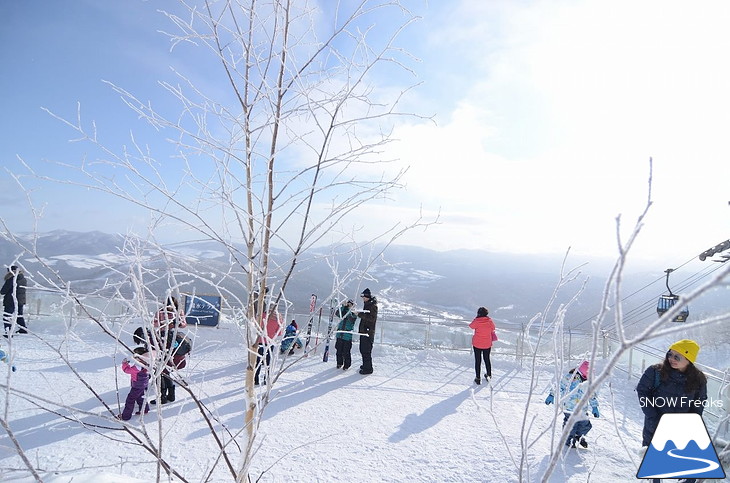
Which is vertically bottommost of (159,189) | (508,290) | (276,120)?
(508,290)

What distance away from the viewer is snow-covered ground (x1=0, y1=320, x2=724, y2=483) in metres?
4.40

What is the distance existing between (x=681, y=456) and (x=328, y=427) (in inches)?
169

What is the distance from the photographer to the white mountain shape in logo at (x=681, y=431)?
2.49m

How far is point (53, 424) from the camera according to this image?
520cm

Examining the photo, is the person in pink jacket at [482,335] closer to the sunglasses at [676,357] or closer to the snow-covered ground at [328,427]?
the snow-covered ground at [328,427]

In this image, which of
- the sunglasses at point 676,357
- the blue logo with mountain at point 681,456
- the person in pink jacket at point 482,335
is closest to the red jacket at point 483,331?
the person in pink jacket at point 482,335

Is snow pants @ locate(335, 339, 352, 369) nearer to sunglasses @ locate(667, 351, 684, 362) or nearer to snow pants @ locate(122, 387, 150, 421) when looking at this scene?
snow pants @ locate(122, 387, 150, 421)

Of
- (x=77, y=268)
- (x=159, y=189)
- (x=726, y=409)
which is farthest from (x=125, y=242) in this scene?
(x=77, y=268)

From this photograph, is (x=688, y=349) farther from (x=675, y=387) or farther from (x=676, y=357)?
(x=675, y=387)

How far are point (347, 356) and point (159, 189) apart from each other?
6.88 m

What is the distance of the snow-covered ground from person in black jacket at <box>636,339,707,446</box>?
0.52 m

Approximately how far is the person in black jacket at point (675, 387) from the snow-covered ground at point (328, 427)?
524 mm

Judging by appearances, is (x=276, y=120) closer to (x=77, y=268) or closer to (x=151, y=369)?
(x=151, y=369)

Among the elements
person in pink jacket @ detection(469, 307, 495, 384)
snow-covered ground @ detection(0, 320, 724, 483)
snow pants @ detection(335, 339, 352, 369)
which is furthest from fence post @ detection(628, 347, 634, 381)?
snow pants @ detection(335, 339, 352, 369)
